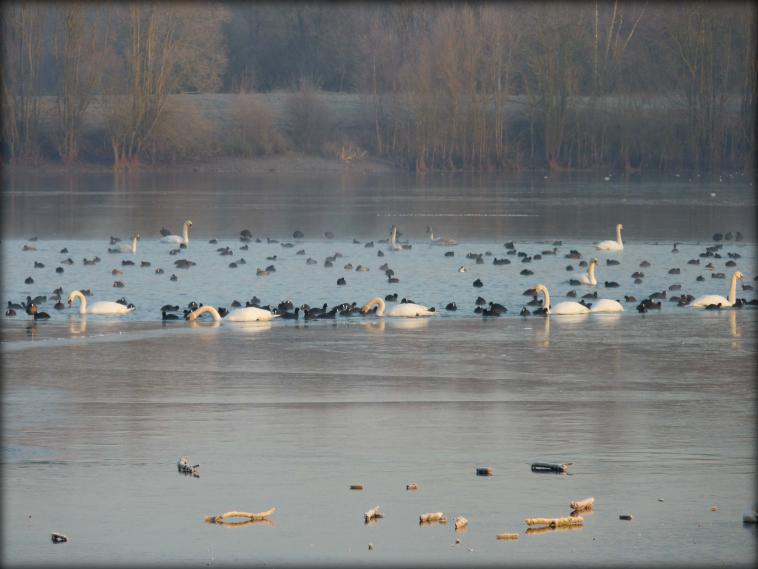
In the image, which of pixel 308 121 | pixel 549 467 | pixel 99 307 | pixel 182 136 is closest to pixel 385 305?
pixel 99 307

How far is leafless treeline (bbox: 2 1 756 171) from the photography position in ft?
213

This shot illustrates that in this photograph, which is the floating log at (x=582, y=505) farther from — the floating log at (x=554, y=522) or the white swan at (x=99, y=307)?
the white swan at (x=99, y=307)

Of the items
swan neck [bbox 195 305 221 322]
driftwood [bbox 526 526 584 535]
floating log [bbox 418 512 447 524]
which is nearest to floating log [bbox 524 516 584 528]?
driftwood [bbox 526 526 584 535]

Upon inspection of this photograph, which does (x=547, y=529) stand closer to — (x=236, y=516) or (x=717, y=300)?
(x=236, y=516)

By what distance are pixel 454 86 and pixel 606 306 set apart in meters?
44.9

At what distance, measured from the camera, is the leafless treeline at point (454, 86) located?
2562 inches

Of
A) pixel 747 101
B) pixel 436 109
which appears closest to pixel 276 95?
pixel 436 109

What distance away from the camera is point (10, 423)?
1307cm

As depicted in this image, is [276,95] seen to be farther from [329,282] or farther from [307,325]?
[307,325]

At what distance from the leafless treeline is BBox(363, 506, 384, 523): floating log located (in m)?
54.5

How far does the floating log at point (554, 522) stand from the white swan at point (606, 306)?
453 inches

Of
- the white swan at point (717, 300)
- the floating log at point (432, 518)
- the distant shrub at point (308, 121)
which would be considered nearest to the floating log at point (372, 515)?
the floating log at point (432, 518)

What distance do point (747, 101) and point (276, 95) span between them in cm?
2431

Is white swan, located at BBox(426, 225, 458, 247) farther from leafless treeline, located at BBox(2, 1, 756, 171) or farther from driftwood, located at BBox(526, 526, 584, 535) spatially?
leafless treeline, located at BBox(2, 1, 756, 171)
